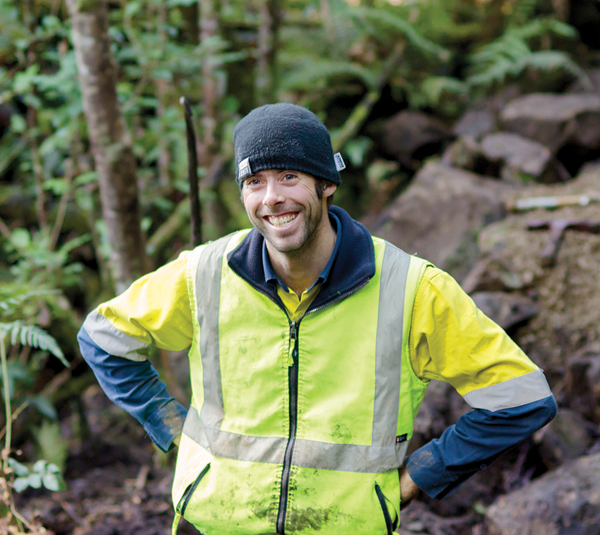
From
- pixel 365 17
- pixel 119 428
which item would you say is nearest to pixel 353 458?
pixel 119 428

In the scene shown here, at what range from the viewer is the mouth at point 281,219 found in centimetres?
198

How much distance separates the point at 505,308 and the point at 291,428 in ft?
7.73

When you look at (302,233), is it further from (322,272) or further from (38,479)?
(38,479)

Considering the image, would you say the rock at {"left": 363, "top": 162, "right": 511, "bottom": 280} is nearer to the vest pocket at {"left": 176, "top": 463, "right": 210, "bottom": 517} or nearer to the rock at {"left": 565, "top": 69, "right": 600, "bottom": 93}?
the rock at {"left": 565, "top": 69, "right": 600, "bottom": 93}

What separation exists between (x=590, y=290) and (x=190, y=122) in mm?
3338

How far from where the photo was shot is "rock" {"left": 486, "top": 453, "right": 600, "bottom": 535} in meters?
2.71

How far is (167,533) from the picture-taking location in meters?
3.43

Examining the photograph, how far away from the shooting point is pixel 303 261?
2102 millimetres

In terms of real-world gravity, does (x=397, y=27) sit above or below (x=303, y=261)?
above

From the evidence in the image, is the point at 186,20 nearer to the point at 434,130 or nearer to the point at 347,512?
the point at 434,130

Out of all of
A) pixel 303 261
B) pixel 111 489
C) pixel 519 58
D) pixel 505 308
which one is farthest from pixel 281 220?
pixel 519 58

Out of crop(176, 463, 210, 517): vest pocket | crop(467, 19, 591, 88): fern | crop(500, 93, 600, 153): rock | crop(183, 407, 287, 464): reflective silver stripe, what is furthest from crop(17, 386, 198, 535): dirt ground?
crop(467, 19, 591, 88): fern

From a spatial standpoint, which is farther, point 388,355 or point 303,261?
point 303,261

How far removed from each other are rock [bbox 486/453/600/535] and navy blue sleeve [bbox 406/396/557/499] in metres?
1.11
